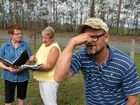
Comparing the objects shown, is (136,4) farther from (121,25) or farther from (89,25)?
(89,25)

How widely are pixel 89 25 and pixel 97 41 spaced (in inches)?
5.7

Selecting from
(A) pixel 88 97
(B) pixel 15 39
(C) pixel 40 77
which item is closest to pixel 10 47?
(B) pixel 15 39

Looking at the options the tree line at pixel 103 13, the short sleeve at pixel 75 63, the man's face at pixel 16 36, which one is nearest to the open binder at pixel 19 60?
the man's face at pixel 16 36

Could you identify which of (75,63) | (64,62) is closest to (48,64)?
(75,63)

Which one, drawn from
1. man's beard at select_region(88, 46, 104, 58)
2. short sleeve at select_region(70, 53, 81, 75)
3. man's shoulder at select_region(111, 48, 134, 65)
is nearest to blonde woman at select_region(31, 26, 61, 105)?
short sleeve at select_region(70, 53, 81, 75)

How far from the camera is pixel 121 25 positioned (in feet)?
128

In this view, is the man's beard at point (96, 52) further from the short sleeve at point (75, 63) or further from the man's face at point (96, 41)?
the short sleeve at point (75, 63)

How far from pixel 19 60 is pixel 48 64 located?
2.34 ft

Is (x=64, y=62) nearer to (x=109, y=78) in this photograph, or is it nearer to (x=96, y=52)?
(x=96, y=52)

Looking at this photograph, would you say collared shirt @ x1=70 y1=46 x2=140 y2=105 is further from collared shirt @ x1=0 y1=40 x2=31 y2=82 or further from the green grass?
the green grass

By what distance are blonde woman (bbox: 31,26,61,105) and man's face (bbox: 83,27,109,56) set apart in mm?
3304

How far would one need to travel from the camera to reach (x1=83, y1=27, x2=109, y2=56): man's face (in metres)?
3.28

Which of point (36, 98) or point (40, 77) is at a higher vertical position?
point (40, 77)

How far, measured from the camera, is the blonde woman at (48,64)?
6637 millimetres
